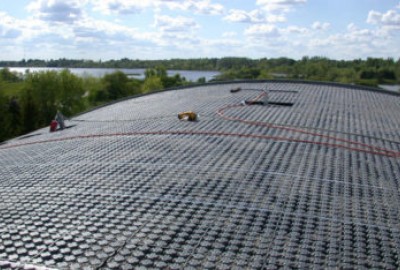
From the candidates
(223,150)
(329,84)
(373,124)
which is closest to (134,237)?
(223,150)

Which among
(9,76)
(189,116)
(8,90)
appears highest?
(189,116)

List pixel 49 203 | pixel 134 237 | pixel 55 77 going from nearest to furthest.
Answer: pixel 134 237 < pixel 49 203 < pixel 55 77

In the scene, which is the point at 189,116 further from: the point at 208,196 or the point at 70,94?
the point at 70,94

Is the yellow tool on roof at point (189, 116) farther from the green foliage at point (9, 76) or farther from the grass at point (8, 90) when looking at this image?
the green foliage at point (9, 76)

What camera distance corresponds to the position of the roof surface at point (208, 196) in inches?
173

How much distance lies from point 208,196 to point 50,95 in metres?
40.4

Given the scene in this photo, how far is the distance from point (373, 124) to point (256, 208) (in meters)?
6.98

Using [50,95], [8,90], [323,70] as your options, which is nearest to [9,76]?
[8,90]

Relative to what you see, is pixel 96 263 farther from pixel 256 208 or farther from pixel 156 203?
pixel 256 208

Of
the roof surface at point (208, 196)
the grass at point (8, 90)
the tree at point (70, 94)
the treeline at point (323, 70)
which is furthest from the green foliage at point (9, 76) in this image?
the roof surface at point (208, 196)

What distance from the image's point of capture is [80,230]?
499 centimetres

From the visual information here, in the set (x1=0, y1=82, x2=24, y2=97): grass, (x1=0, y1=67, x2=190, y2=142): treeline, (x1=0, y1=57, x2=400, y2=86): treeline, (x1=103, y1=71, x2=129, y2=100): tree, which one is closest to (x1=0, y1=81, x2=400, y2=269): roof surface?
(x1=0, y1=67, x2=190, y2=142): treeline

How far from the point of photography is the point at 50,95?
42.8 m

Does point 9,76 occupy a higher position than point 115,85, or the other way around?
point 9,76
